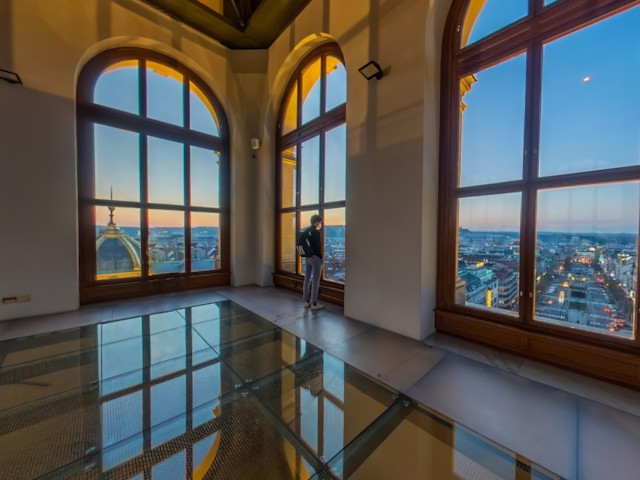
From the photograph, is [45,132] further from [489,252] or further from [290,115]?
[489,252]

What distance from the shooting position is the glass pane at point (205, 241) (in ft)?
17.7

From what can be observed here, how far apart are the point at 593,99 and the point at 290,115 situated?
4755mm

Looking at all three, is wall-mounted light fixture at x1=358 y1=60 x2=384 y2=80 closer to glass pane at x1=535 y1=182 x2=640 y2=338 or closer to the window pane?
glass pane at x1=535 y1=182 x2=640 y2=338

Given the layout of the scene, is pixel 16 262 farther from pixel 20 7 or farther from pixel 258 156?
pixel 258 156

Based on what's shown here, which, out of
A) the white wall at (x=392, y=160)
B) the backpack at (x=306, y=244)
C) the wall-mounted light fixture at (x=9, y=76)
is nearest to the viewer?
the white wall at (x=392, y=160)

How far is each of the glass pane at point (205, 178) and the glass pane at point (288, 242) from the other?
1.59 meters

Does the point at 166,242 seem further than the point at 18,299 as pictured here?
Yes

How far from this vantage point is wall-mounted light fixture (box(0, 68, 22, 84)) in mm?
3359

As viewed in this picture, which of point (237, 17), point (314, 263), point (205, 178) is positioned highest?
point (237, 17)

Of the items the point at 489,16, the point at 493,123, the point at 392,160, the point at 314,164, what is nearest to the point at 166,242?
the point at 314,164

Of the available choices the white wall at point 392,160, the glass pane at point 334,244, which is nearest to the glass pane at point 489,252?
the white wall at point 392,160

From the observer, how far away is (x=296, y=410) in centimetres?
187

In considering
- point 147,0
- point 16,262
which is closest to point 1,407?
point 16,262

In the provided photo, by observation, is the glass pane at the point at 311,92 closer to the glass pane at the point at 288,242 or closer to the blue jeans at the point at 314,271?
the glass pane at the point at 288,242
